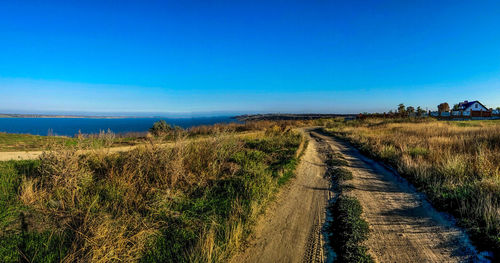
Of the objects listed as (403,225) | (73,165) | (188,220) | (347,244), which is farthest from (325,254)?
(73,165)

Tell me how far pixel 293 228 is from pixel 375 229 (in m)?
1.81

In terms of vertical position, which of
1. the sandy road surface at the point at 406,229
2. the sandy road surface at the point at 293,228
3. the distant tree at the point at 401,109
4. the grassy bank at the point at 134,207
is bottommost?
the sandy road surface at the point at 293,228

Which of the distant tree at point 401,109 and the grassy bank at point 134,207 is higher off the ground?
the distant tree at point 401,109

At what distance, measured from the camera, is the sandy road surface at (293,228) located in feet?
11.9

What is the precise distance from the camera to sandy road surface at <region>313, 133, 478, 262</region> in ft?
11.4

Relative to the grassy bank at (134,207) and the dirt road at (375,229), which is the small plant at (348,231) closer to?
the dirt road at (375,229)

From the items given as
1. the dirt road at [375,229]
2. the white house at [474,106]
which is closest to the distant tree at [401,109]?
the white house at [474,106]

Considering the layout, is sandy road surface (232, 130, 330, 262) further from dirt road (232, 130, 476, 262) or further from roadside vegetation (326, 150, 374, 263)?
roadside vegetation (326, 150, 374, 263)

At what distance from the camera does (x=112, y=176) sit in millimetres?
6109

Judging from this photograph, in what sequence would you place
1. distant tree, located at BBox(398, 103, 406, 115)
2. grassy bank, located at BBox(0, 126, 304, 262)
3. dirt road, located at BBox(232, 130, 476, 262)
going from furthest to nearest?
distant tree, located at BBox(398, 103, 406, 115) → dirt road, located at BBox(232, 130, 476, 262) → grassy bank, located at BBox(0, 126, 304, 262)

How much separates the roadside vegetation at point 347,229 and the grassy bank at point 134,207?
1.85m

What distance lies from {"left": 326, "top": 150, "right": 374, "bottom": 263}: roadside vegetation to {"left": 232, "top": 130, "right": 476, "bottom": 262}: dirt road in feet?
0.60

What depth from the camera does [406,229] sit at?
4289 millimetres

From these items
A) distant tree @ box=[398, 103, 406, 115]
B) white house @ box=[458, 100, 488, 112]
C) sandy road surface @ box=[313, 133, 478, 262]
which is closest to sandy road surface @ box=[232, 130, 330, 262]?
sandy road surface @ box=[313, 133, 478, 262]
